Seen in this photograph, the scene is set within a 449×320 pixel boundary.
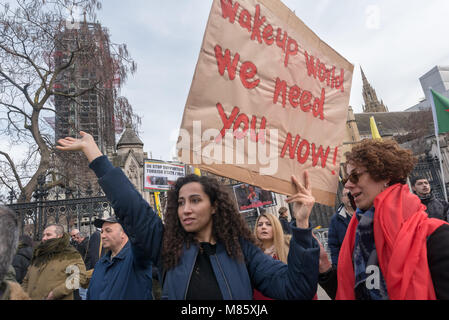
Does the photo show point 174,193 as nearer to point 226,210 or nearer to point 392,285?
point 226,210

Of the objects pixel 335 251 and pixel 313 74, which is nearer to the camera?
pixel 313 74

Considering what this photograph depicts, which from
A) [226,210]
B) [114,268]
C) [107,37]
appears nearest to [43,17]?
[107,37]

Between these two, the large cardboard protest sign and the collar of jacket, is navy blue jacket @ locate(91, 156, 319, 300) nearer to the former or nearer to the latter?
the collar of jacket

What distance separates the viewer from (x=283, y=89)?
2.15m

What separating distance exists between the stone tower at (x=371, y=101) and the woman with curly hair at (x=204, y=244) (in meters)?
69.9

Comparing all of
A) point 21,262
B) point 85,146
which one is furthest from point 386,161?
point 21,262

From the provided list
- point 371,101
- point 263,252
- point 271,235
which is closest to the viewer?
point 263,252

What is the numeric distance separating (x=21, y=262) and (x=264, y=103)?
4.52 meters

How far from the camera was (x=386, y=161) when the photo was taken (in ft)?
5.71

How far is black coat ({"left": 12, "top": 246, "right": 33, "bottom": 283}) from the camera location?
4098 mm

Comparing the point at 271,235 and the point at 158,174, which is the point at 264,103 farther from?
the point at 158,174

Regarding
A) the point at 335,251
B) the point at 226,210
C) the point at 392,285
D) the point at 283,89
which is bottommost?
the point at 335,251

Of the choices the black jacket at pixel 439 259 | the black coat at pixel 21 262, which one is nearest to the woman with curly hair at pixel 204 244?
the black jacket at pixel 439 259

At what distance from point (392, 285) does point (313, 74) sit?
173cm
